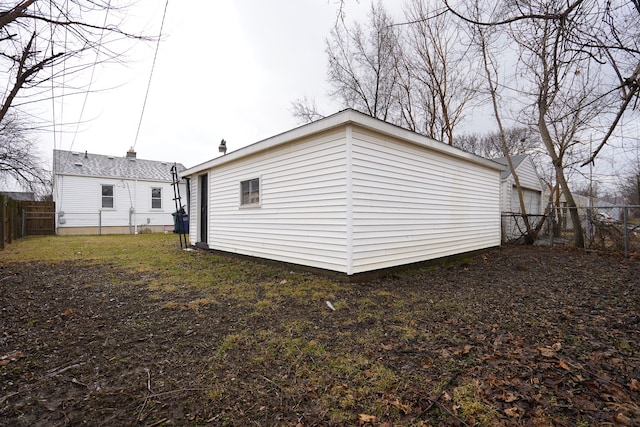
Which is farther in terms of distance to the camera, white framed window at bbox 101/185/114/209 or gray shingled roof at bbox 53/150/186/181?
white framed window at bbox 101/185/114/209

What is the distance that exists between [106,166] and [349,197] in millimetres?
18357

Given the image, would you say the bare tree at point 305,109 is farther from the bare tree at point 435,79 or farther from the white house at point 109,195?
the white house at point 109,195

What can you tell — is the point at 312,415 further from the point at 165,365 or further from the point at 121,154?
the point at 121,154

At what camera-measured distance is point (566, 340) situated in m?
2.77

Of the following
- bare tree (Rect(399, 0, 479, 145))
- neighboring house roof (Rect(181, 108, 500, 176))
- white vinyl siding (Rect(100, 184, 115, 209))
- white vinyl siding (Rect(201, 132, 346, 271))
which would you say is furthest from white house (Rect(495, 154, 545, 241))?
white vinyl siding (Rect(100, 184, 115, 209))

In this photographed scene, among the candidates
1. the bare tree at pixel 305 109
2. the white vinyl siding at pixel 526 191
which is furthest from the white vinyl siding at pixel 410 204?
the bare tree at pixel 305 109

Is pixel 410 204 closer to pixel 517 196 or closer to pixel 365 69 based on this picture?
pixel 365 69

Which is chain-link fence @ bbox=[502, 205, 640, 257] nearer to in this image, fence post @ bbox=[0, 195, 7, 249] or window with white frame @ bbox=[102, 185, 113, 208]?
fence post @ bbox=[0, 195, 7, 249]

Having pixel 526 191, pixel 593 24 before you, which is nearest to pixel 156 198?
pixel 593 24

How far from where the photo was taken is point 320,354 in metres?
2.59

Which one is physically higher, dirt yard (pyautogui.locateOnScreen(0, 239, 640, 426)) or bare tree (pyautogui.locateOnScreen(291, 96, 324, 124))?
bare tree (pyautogui.locateOnScreen(291, 96, 324, 124))

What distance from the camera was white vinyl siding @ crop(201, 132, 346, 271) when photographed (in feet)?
16.8

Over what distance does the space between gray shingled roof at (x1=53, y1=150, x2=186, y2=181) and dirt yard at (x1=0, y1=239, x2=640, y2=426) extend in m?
13.7

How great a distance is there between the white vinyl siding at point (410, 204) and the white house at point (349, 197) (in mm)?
20
